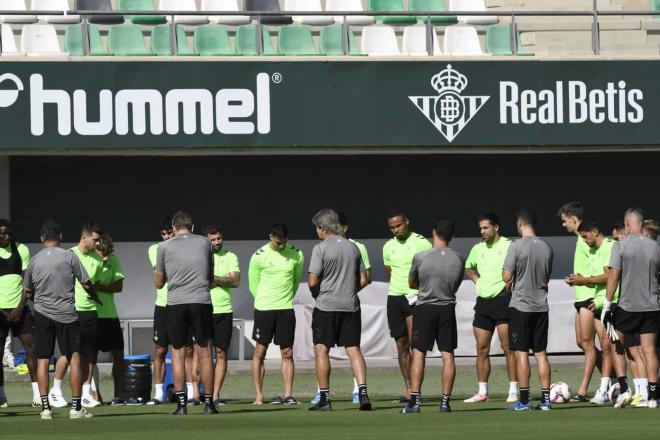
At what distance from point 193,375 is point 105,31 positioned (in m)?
9.21

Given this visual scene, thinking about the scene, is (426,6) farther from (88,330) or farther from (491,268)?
(88,330)

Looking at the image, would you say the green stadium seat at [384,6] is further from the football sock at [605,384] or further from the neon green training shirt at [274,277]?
the football sock at [605,384]

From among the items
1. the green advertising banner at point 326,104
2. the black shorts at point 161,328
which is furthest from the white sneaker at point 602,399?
the green advertising banner at point 326,104

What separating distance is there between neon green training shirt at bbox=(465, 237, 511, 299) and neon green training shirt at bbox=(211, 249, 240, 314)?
249 centimetres

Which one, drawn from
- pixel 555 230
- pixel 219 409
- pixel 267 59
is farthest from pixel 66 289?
pixel 555 230

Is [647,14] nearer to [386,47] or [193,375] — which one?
[386,47]

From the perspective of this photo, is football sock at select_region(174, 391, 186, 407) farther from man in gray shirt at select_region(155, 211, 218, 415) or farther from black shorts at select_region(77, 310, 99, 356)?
black shorts at select_region(77, 310, 99, 356)

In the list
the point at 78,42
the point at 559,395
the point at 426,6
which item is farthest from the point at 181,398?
the point at 426,6

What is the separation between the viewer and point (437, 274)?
552 inches

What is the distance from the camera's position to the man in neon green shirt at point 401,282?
15.9m

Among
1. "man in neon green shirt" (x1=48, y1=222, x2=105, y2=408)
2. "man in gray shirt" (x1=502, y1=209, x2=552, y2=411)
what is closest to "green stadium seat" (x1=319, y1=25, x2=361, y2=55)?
"man in neon green shirt" (x1=48, y1=222, x2=105, y2=408)

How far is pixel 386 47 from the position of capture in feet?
76.2

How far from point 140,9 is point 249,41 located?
2.19 metres

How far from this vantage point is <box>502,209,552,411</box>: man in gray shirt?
45.9 ft
